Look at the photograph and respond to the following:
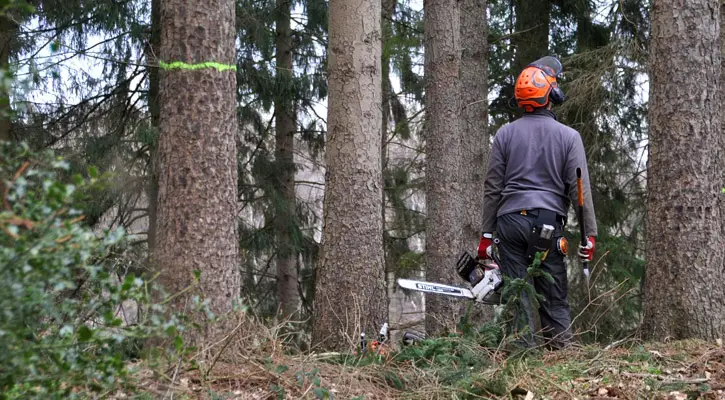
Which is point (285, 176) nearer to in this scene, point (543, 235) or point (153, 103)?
point (153, 103)

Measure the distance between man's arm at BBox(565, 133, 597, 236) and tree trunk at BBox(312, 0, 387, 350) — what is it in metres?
1.50

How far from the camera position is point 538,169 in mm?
5730

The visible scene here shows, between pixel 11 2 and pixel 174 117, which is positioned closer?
pixel 11 2

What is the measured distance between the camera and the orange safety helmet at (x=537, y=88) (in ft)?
19.1

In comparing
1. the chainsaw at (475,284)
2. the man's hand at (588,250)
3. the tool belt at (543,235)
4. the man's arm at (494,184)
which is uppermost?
the man's arm at (494,184)

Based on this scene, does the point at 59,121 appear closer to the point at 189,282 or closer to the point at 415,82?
the point at 415,82

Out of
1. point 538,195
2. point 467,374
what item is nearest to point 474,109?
point 538,195

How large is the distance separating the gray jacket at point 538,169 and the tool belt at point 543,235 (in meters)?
0.05

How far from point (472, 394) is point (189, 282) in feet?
5.92

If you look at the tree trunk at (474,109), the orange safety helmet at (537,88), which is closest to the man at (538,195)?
the orange safety helmet at (537,88)

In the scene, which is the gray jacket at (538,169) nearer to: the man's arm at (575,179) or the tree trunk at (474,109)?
the man's arm at (575,179)

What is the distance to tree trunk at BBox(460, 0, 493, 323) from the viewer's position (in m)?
11.5

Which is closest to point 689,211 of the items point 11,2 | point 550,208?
point 550,208

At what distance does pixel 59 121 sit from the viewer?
1213 cm
